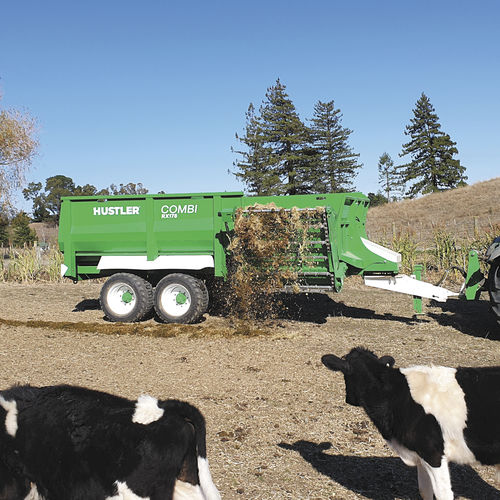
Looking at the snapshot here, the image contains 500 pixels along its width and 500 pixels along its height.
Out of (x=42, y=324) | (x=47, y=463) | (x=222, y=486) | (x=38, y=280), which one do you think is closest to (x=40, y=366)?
(x=42, y=324)

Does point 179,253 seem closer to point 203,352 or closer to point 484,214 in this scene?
point 203,352

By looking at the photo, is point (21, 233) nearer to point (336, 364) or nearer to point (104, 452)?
point (336, 364)

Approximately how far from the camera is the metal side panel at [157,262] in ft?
33.7

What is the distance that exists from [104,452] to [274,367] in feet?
15.6

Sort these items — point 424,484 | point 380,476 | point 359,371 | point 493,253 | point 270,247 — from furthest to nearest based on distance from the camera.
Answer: point 270,247 < point 493,253 < point 380,476 < point 359,371 < point 424,484

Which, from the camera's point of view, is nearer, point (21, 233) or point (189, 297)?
point (189, 297)

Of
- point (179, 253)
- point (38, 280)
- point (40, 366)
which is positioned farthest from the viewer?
point (38, 280)

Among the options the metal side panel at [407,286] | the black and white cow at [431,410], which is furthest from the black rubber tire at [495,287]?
the black and white cow at [431,410]

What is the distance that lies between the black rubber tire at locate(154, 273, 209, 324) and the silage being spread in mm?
777

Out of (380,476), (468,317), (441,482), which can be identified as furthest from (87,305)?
(441,482)

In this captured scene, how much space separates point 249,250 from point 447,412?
253 inches

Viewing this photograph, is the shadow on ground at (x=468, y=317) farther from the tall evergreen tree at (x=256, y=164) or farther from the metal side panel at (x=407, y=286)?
the tall evergreen tree at (x=256, y=164)

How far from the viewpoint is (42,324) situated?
34.7 feet

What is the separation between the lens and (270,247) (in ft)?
30.5
